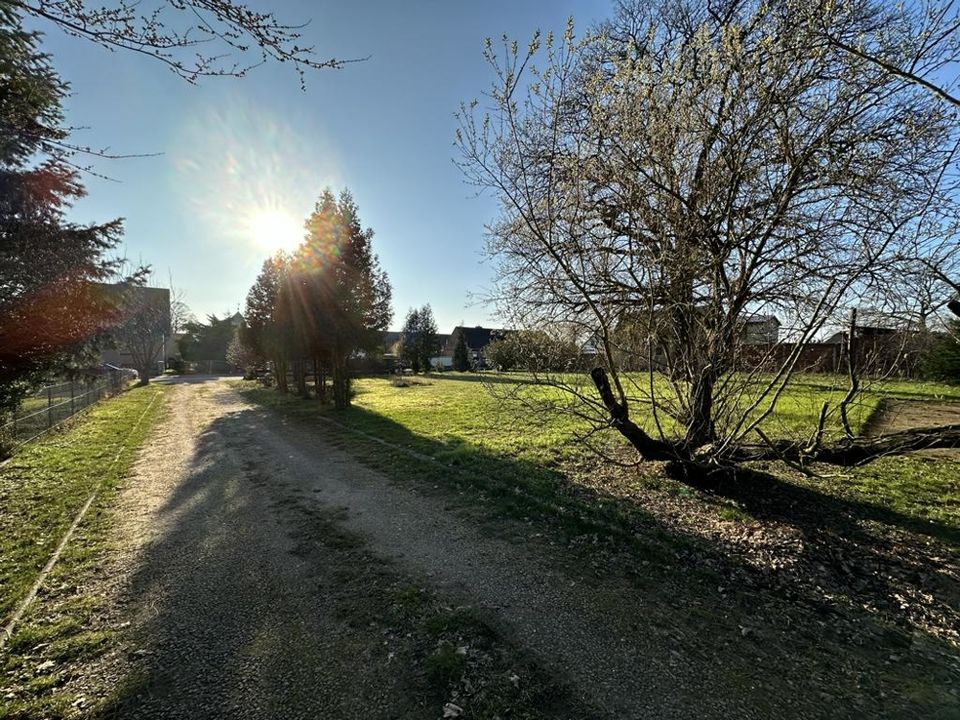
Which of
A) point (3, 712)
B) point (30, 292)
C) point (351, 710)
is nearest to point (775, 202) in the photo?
point (351, 710)

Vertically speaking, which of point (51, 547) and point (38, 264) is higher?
point (38, 264)

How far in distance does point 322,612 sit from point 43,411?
12049 mm

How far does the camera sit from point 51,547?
4.44 meters

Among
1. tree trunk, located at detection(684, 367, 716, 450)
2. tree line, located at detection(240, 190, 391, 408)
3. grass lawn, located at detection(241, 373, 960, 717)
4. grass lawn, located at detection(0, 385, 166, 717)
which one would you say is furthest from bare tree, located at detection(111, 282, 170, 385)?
tree trunk, located at detection(684, 367, 716, 450)

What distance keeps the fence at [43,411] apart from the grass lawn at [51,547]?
1.11 ft

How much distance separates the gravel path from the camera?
2416 mm

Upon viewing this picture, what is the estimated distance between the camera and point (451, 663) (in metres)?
2.65

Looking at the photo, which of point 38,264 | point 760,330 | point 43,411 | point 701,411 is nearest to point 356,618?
point 701,411

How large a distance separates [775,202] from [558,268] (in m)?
2.31

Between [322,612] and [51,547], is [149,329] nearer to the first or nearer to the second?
[51,547]

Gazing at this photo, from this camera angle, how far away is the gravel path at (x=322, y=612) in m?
2.42

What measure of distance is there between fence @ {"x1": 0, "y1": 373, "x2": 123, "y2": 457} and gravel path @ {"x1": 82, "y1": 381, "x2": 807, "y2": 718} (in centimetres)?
532

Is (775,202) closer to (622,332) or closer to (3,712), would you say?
(622,332)

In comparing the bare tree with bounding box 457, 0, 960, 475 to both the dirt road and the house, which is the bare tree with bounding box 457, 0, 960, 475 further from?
the house
